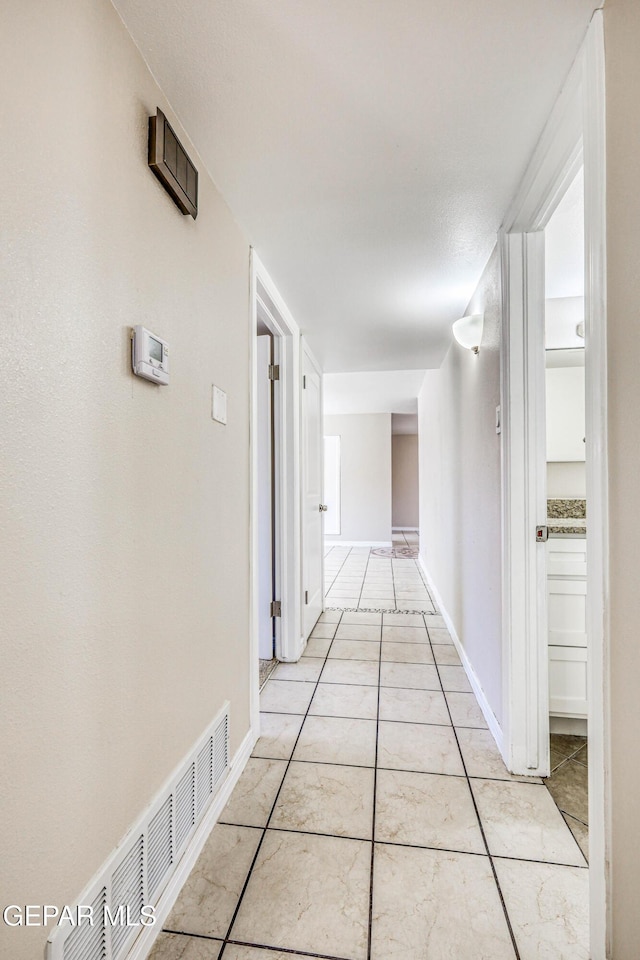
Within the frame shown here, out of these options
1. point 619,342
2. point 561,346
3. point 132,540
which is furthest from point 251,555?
point 561,346

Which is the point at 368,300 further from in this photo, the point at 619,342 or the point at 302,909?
the point at 302,909

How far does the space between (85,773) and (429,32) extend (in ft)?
5.61

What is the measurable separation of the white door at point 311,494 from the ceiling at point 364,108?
131 centimetres

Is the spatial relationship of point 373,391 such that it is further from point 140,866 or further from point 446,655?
point 140,866

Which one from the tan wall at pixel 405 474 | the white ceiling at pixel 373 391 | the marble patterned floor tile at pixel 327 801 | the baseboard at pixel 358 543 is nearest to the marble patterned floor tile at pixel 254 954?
the marble patterned floor tile at pixel 327 801

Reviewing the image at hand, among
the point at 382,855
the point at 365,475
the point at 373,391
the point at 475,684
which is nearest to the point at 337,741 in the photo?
the point at 382,855

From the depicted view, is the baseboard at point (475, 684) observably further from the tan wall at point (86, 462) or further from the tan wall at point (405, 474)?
the tan wall at point (405, 474)

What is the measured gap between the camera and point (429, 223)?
1.80m

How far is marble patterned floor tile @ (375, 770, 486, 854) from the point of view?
55.6 inches

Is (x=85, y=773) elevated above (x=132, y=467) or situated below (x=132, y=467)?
below

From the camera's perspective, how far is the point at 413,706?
227cm

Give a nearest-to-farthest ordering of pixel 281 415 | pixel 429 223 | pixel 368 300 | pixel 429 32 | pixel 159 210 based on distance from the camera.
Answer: pixel 429 32
pixel 159 210
pixel 429 223
pixel 368 300
pixel 281 415

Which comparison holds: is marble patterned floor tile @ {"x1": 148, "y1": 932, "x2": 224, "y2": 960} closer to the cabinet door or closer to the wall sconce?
the cabinet door

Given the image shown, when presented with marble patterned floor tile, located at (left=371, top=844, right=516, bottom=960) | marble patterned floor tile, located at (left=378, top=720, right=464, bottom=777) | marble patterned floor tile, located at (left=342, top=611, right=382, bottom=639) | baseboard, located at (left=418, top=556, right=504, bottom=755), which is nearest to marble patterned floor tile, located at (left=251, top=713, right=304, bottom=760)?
marble patterned floor tile, located at (left=378, top=720, right=464, bottom=777)
